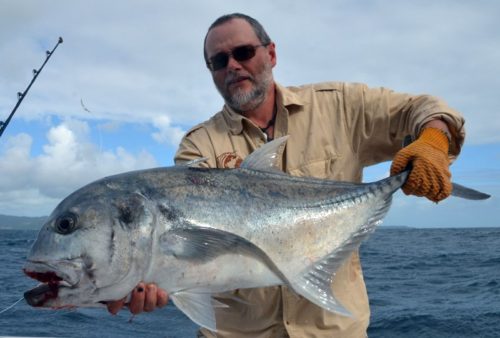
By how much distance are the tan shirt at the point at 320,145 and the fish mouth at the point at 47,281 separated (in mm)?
1075

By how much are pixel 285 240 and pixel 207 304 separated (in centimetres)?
57

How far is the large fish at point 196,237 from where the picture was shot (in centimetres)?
270

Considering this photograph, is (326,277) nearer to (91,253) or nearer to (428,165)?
(428,165)

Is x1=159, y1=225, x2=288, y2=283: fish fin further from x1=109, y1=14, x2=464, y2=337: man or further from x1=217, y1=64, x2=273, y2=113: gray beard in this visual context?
x1=217, y1=64, x2=273, y2=113: gray beard

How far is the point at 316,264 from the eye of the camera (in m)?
3.12

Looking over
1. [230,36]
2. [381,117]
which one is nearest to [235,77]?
[230,36]

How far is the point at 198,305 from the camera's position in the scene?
9.30 ft

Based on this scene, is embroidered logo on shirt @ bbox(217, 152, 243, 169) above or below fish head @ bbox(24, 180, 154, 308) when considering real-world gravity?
above

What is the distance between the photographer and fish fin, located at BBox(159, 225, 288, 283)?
9.11ft

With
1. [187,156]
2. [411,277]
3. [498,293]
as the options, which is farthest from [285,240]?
[411,277]

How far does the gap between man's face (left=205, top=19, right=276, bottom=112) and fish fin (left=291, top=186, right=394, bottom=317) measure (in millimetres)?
1158

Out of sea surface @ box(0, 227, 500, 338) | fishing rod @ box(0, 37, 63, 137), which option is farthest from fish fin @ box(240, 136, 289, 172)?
sea surface @ box(0, 227, 500, 338)

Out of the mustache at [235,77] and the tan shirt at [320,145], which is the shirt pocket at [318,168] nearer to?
the tan shirt at [320,145]

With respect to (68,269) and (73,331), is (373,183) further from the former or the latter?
(73,331)
